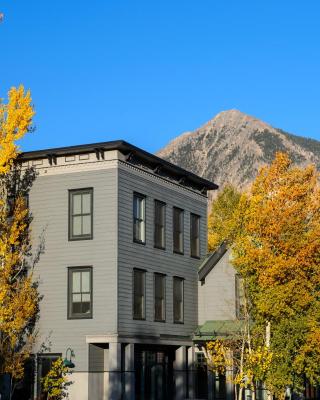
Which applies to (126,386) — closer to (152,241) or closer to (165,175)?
(152,241)

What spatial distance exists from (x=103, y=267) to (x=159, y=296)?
4.81m

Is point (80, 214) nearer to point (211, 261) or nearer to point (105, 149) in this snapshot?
point (105, 149)

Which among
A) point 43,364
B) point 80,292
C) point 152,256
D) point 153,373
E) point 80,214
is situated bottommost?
point 153,373

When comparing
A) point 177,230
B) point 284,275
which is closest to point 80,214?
point 177,230

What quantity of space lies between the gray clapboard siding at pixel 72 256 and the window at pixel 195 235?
8.49 m

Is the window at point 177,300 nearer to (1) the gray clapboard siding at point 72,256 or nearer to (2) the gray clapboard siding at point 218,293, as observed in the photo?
(2) the gray clapboard siding at point 218,293

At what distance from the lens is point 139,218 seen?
37000 mm

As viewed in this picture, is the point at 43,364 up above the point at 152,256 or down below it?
below

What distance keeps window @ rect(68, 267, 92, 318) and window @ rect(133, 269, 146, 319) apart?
227 centimetres

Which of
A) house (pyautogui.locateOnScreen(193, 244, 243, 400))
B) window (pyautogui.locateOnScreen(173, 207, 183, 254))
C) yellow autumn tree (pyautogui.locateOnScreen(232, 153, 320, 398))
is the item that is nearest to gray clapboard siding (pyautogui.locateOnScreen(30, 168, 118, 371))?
yellow autumn tree (pyautogui.locateOnScreen(232, 153, 320, 398))

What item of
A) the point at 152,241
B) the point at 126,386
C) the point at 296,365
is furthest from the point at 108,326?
the point at 296,365

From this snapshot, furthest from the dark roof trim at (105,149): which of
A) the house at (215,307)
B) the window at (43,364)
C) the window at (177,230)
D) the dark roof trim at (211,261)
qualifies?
the window at (43,364)

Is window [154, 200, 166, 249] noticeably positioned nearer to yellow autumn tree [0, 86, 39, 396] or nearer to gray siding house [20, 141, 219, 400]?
gray siding house [20, 141, 219, 400]

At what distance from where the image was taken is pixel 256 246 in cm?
3350
